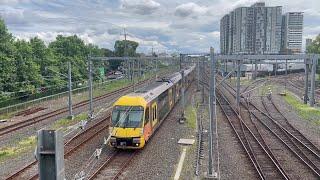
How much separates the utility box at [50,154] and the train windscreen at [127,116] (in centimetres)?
1367

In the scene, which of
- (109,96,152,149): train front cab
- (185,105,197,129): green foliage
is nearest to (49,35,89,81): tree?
(185,105,197,129): green foliage

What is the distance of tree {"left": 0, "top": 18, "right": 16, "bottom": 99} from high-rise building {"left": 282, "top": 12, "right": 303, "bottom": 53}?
3220 cm

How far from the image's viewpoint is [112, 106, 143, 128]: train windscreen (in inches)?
841

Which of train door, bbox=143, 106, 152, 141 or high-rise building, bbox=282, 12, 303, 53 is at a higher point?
high-rise building, bbox=282, 12, 303, 53

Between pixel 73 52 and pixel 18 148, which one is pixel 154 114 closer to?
pixel 18 148

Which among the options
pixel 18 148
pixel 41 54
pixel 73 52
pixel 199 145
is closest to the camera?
pixel 199 145

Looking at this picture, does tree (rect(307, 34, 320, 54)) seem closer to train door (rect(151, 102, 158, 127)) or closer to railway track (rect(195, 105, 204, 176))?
railway track (rect(195, 105, 204, 176))

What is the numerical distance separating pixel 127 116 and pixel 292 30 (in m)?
39.7

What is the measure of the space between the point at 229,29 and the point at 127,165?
2988 centimetres

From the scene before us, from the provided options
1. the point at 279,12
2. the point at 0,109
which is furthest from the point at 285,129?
the point at 0,109

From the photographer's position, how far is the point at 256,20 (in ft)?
147

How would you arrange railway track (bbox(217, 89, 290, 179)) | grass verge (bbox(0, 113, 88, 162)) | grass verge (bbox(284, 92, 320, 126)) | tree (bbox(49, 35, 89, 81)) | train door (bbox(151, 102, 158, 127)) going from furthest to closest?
1. tree (bbox(49, 35, 89, 81))
2. grass verge (bbox(284, 92, 320, 126))
3. train door (bbox(151, 102, 158, 127))
4. grass verge (bbox(0, 113, 88, 162))
5. railway track (bbox(217, 89, 290, 179))

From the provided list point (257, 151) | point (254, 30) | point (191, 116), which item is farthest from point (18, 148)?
point (254, 30)

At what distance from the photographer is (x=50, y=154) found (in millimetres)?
7461
